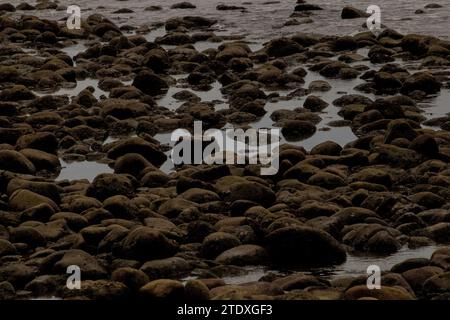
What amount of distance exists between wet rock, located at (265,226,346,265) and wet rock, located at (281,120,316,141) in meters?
4.47

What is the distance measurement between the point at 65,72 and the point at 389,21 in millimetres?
7461

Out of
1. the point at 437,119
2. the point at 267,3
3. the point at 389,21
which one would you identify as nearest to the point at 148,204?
the point at 437,119

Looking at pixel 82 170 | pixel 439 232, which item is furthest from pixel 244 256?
pixel 82 170

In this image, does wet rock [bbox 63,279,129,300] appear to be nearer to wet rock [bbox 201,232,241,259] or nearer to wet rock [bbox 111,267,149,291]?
wet rock [bbox 111,267,149,291]

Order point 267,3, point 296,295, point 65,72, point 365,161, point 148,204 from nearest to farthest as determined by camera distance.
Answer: point 296,295
point 148,204
point 365,161
point 65,72
point 267,3

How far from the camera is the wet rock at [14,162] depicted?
1366 cm

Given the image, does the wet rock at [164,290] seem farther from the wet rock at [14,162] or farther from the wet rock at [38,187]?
the wet rock at [14,162]

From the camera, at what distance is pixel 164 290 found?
968 centimetres

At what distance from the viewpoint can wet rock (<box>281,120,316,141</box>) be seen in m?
15.4

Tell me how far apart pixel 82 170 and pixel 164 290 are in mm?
4729

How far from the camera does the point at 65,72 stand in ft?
63.2

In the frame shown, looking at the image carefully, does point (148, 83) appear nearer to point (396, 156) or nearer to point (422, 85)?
point (422, 85)

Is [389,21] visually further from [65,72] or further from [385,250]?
[385,250]

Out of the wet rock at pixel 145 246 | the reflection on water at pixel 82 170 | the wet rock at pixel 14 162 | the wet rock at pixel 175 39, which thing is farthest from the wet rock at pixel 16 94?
the wet rock at pixel 145 246
